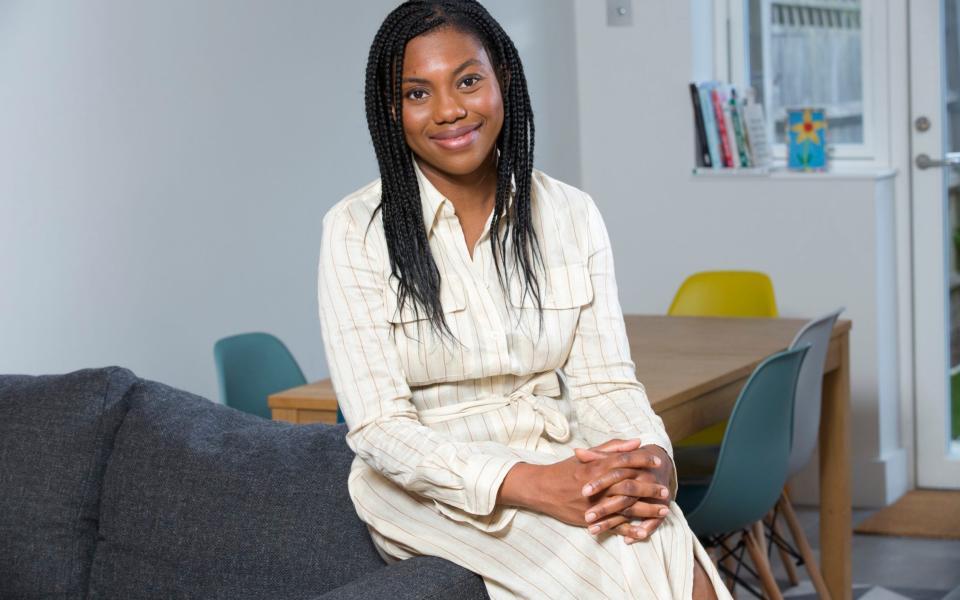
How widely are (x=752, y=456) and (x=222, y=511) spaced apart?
3.85 feet

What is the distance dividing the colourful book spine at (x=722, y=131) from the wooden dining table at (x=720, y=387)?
105 cm

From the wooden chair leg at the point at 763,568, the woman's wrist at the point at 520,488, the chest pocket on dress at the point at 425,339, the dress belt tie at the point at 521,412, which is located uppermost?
the chest pocket on dress at the point at 425,339

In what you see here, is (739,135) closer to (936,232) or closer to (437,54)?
(936,232)

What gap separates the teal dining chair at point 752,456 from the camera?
9.09 ft

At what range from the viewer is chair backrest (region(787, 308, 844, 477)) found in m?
3.11

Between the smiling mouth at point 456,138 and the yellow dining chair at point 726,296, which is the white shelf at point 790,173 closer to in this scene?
the yellow dining chair at point 726,296

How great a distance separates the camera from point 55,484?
227 cm

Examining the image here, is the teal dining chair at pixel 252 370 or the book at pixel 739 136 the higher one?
the book at pixel 739 136

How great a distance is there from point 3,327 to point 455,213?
5.02 feet

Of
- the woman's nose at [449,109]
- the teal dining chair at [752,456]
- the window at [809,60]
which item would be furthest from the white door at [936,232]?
the woman's nose at [449,109]

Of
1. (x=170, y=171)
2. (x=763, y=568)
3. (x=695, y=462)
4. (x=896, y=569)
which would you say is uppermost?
(x=170, y=171)

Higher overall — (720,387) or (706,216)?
(706,216)

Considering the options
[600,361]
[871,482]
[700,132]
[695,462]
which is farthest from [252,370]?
[871,482]

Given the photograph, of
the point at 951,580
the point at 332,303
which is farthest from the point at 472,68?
the point at 951,580
